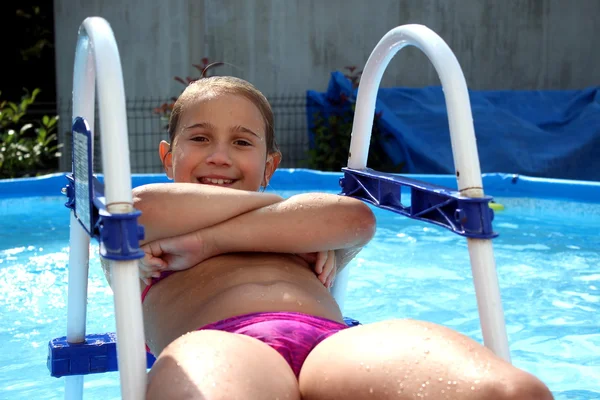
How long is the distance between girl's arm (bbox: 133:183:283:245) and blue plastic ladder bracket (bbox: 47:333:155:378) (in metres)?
0.38

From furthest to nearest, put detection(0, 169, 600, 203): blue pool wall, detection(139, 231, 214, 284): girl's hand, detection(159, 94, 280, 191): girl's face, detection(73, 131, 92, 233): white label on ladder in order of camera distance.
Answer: detection(0, 169, 600, 203): blue pool wall → detection(159, 94, 280, 191): girl's face → detection(139, 231, 214, 284): girl's hand → detection(73, 131, 92, 233): white label on ladder

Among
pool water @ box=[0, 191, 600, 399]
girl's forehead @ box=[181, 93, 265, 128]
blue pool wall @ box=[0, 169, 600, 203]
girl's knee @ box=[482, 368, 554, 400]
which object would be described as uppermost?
girl's forehead @ box=[181, 93, 265, 128]

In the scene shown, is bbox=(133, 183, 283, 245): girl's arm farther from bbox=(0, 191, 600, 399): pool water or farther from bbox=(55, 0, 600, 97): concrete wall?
bbox=(55, 0, 600, 97): concrete wall

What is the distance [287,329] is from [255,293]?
0.18m

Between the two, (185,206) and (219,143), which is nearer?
(185,206)

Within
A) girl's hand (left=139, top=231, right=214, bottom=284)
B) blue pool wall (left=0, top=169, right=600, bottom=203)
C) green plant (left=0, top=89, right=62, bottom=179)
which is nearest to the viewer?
girl's hand (left=139, top=231, right=214, bottom=284)

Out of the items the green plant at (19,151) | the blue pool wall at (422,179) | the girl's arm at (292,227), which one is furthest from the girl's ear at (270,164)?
the green plant at (19,151)

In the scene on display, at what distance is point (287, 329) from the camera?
1.58 metres

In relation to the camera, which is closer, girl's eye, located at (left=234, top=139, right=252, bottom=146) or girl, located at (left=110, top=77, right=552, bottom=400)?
girl, located at (left=110, top=77, right=552, bottom=400)

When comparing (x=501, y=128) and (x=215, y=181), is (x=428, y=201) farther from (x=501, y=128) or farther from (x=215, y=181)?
(x=501, y=128)

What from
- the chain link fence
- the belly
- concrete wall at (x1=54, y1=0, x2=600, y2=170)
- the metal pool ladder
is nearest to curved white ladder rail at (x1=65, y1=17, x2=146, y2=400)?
the metal pool ladder

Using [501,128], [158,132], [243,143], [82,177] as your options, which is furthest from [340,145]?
[82,177]

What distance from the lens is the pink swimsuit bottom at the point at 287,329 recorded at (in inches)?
60.6

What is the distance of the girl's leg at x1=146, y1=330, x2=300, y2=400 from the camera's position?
1.27m
